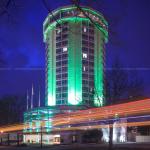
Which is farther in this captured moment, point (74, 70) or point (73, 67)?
point (73, 67)

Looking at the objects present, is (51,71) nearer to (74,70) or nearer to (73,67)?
(73,67)

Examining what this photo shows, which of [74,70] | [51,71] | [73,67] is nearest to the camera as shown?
[74,70]

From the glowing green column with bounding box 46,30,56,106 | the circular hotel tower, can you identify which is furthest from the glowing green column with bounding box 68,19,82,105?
the glowing green column with bounding box 46,30,56,106

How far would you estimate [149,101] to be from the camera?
134 feet

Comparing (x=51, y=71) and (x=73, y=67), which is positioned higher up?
(x=73, y=67)

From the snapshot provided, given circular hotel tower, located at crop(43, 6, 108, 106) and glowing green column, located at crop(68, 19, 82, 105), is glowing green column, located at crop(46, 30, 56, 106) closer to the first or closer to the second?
circular hotel tower, located at crop(43, 6, 108, 106)

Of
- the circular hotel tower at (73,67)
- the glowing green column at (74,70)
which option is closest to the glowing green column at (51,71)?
the circular hotel tower at (73,67)

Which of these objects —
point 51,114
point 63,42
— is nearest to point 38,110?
point 51,114

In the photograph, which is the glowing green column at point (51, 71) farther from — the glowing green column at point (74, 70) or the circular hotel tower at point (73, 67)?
the glowing green column at point (74, 70)

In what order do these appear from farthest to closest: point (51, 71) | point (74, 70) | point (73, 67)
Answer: point (51, 71) → point (73, 67) → point (74, 70)

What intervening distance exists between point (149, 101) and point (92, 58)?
110 metres

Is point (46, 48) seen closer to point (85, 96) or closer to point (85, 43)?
point (85, 43)

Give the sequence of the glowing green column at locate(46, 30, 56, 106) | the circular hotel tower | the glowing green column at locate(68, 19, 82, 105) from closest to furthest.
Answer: the glowing green column at locate(68, 19, 82, 105) → the circular hotel tower → the glowing green column at locate(46, 30, 56, 106)

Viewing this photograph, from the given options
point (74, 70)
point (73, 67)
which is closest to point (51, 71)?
point (73, 67)
